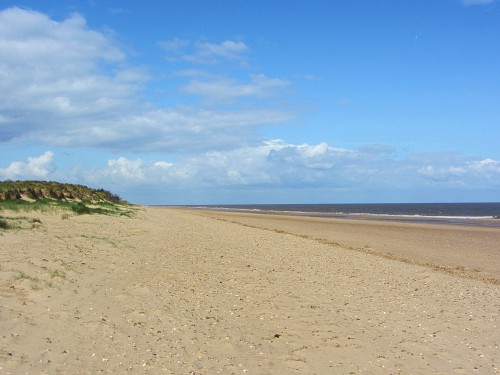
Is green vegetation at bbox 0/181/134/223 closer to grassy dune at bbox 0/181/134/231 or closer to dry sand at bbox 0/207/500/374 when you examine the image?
grassy dune at bbox 0/181/134/231

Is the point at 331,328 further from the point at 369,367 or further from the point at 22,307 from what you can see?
the point at 22,307

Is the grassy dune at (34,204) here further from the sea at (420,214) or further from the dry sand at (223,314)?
the sea at (420,214)

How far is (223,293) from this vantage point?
364 inches

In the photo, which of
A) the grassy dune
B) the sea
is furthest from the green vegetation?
the sea

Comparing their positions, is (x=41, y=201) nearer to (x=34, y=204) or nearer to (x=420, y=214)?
(x=34, y=204)

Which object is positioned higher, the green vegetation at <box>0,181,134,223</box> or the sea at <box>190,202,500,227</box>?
the green vegetation at <box>0,181,134,223</box>

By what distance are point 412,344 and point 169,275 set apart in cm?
545

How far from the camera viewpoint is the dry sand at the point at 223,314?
19.7 ft

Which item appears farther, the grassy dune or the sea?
the sea

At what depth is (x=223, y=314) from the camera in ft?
26.0

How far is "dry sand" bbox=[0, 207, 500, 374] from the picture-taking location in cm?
600

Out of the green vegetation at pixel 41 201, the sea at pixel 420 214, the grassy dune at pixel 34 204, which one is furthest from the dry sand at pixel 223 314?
the sea at pixel 420 214

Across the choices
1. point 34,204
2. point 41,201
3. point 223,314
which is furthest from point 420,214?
point 223,314

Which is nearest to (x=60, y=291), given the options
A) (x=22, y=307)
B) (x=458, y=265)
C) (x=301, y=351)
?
(x=22, y=307)
